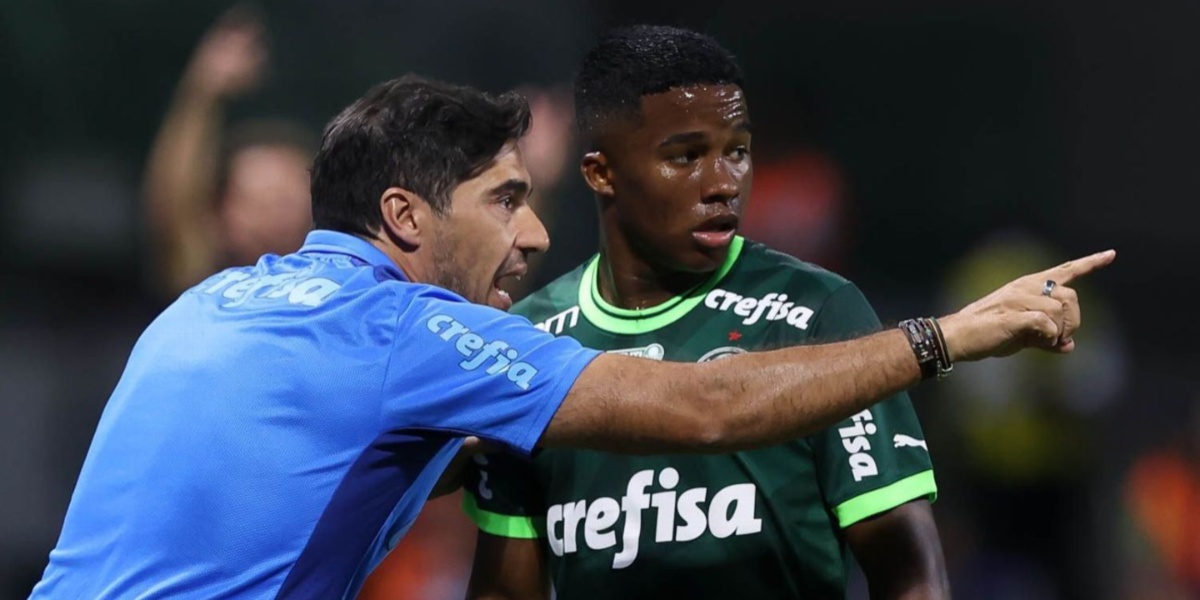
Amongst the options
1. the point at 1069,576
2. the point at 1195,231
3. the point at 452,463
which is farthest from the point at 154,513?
the point at 1195,231

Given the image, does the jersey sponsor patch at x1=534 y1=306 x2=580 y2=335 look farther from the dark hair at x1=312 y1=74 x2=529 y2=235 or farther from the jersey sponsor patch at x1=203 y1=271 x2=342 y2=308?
the jersey sponsor patch at x1=203 y1=271 x2=342 y2=308

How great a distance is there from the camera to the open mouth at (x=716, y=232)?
329 centimetres

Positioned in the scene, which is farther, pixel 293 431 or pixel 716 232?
pixel 716 232

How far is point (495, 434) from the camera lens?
2590 mm

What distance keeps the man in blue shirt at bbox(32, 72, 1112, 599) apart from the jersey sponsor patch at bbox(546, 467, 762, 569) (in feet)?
1.85

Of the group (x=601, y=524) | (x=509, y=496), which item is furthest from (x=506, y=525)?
(x=601, y=524)

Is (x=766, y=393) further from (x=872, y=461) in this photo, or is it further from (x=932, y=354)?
(x=872, y=461)

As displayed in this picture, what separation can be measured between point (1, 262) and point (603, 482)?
319 centimetres

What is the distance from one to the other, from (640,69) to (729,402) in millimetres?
1105

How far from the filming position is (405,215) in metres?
2.94

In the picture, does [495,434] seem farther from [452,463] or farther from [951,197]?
[951,197]

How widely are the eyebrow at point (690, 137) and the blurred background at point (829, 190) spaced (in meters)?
2.47

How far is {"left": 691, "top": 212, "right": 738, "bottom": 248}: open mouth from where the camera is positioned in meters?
3.29

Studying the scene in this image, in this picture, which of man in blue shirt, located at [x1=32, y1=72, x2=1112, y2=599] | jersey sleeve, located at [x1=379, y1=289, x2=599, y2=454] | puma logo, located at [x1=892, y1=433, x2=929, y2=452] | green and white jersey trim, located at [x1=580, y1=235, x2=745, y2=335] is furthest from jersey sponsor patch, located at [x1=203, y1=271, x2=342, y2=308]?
puma logo, located at [x1=892, y1=433, x2=929, y2=452]
